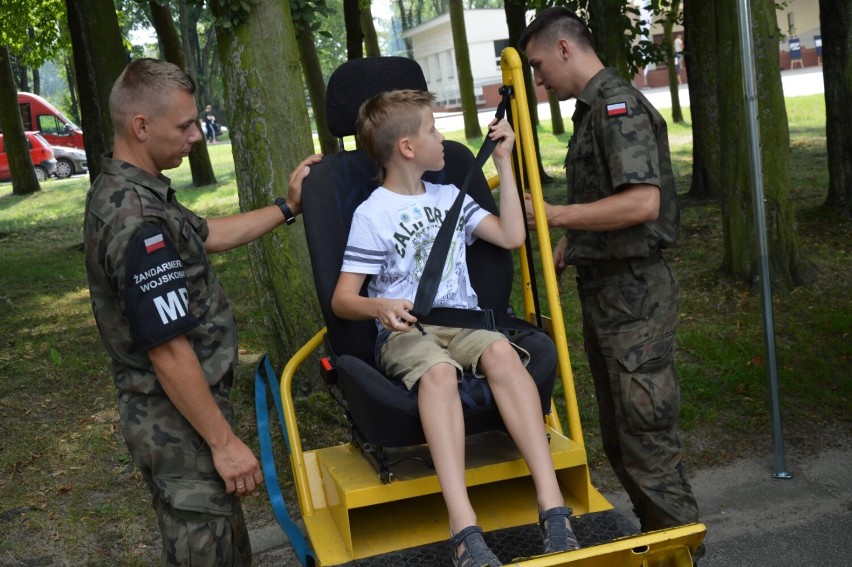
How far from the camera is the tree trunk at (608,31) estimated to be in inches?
401

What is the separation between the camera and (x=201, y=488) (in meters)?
3.20

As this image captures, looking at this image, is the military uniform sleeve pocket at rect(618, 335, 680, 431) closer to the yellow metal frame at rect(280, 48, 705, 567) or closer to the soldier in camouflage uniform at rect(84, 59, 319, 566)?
the yellow metal frame at rect(280, 48, 705, 567)

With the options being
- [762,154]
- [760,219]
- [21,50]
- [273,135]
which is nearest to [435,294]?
[760,219]

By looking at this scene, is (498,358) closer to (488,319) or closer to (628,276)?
(488,319)

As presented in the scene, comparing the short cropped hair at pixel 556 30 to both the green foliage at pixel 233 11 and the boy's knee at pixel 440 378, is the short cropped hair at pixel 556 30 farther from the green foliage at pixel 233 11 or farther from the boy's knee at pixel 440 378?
the green foliage at pixel 233 11

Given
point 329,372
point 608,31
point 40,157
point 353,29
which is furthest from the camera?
point 40,157

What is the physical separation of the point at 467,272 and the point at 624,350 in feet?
2.24

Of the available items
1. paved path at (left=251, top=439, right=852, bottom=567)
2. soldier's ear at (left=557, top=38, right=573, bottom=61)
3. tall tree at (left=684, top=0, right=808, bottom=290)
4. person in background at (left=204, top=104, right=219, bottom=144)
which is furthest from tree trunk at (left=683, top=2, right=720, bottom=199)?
person in background at (left=204, top=104, right=219, bottom=144)

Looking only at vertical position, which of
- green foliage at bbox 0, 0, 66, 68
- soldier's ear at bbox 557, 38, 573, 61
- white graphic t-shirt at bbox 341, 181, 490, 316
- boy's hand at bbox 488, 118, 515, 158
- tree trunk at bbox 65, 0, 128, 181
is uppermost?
green foliage at bbox 0, 0, 66, 68

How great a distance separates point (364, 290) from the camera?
388 cm

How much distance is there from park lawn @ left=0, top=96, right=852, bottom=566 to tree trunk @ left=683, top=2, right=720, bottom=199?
4.52ft

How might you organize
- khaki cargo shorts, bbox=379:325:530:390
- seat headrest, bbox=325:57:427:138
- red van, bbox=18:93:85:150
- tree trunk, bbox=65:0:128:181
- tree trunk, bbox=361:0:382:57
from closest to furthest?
khaki cargo shorts, bbox=379:325:530:390 < seat headrest, bbox=325:57:427:138 < tree trunk, bbox=65:0:128:181 < tree trunk, bbox=361:0:382:57 < red van, bbox=18:93:85:150

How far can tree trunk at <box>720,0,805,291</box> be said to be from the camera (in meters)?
7.86

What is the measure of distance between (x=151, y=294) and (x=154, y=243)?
149mm
